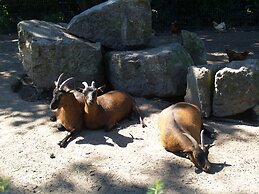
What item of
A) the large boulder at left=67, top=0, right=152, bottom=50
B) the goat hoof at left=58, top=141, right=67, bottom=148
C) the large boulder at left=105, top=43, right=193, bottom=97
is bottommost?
the goat hoof at left=58, top=141, right=67, bottom=148

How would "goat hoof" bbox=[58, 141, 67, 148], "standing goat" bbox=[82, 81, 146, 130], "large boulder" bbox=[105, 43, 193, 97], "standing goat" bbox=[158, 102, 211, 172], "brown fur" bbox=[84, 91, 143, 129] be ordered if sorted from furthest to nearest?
"large boulder" bbox=[105, 43, 193, 97] → "brown fur" bbox=[84, 91, 143, 129] → "standing goat" bbox=[82, 81, 146, 130] → "goat hoof" bbox=[58, 141, 67, 148] → "standing goat" bbox=[158, 102, 211, 172]

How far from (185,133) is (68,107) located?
1394mm

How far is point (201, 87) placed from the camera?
17.1ft

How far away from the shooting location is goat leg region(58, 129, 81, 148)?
183 inches

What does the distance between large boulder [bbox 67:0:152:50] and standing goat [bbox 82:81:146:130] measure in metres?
1.06

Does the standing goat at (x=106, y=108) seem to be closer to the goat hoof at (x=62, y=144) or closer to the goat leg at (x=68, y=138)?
Answer: the goat leg at (x=68, y=138)

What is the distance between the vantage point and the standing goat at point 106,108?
4781 millimetres

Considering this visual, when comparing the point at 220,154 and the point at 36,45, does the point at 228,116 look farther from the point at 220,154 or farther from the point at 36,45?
the point at 36,45

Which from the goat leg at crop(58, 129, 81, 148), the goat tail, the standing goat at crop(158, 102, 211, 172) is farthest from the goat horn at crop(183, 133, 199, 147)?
the goat leg at crop(58, 129, 81, 148)

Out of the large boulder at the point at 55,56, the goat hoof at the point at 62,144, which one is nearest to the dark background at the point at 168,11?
the large boulder at the point at 55,56

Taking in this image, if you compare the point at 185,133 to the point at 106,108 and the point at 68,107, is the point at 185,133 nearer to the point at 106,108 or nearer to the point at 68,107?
the point at 106,108

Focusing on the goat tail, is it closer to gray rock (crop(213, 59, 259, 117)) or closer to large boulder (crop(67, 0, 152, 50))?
gray rock (crop(213, 59, 259, 117))

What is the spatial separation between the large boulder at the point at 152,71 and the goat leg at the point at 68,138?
1.28m

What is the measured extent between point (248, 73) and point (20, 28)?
3.12 meters
